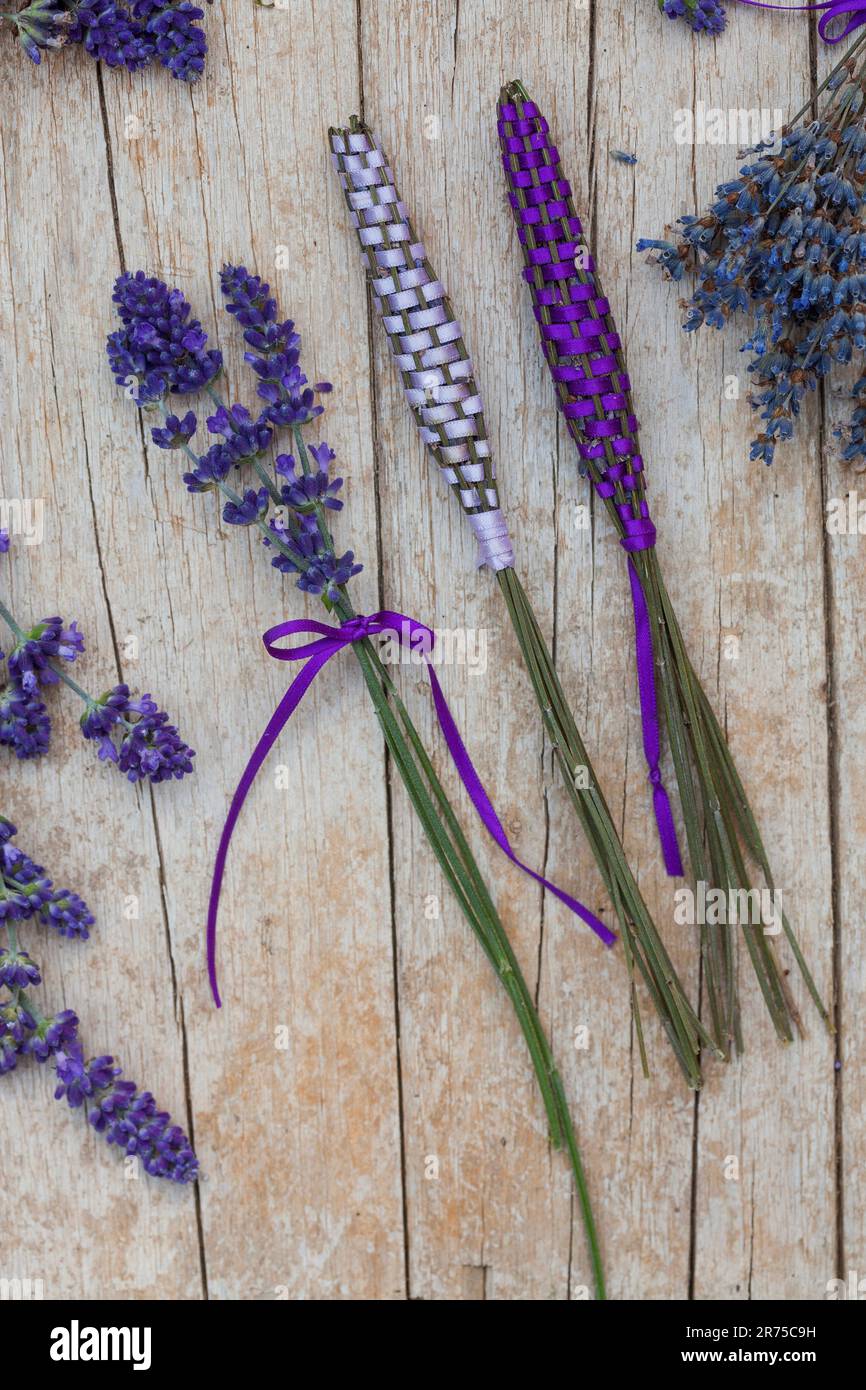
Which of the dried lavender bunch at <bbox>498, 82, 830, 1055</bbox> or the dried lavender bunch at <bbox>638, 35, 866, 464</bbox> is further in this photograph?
the dried lavender bunch at <bbox>498, 82, 830, 1055</bbox>

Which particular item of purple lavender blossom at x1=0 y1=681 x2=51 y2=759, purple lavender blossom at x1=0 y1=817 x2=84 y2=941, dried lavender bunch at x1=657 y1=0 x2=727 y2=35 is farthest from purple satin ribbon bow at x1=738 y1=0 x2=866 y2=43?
purple lavender blossom at x1=0 y1=817 x2=84 y2=941

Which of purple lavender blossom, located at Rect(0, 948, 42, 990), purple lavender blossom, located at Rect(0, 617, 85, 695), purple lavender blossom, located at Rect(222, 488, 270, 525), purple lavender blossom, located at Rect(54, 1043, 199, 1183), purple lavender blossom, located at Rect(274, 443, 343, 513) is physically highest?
purple lavender blossom, located at Rect(274, 443, 343, 513)

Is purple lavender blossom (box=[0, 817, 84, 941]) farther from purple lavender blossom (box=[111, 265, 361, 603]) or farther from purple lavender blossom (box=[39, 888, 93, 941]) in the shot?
purple lavender blossom (box=[111, 265, 361, 603])

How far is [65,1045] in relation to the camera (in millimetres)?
1307

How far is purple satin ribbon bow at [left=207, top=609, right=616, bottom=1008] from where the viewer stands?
1.28 meters

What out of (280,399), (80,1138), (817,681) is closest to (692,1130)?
(817,681)

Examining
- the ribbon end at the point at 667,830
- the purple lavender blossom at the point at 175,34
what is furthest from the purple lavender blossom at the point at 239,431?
the ribbon end at the point at 667,830

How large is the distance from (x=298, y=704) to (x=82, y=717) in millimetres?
285

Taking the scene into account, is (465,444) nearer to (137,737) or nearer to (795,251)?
(795,251)

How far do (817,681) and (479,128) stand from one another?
34.4 inches

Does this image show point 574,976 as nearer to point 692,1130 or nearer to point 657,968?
point 657,968

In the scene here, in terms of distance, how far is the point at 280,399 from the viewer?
127 cm

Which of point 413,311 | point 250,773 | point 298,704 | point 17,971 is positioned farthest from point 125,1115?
point 413,311

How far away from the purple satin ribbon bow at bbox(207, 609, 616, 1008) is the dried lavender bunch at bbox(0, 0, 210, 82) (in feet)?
2.46
